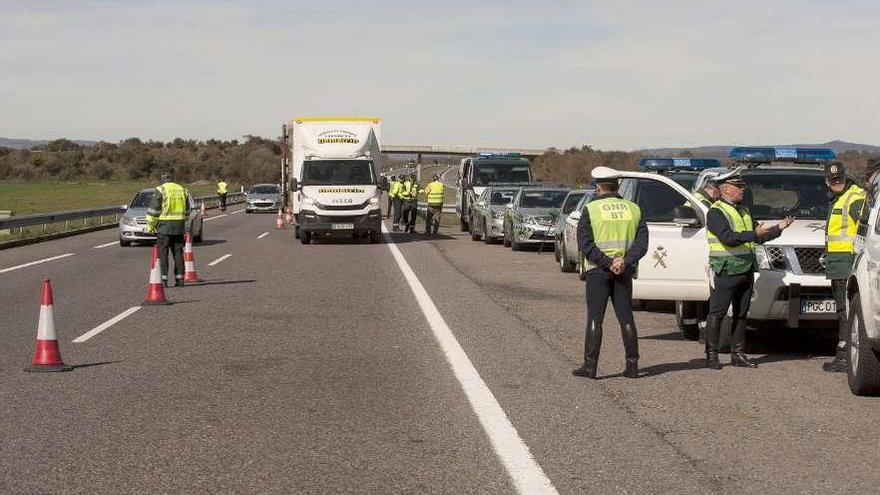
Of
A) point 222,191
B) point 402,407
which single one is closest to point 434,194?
point 402,407

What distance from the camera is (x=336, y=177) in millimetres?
28812

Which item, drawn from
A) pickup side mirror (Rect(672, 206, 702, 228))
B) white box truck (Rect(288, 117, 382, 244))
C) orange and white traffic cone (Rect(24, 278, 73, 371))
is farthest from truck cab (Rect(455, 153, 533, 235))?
orange and white traffic cone (Rect(24, 278, 73, 371))

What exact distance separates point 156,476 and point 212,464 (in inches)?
14.0

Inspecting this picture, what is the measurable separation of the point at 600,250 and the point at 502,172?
85.2 feet

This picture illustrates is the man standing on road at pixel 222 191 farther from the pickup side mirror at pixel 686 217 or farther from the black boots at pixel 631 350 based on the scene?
the black boots at pixel 631 350

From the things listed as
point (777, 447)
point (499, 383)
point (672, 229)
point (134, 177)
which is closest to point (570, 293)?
point (672, 229)

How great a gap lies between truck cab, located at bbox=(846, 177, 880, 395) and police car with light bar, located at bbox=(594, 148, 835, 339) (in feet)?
5.25

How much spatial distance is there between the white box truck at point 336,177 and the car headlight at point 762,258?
17.7 meters

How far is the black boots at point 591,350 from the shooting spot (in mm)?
9195

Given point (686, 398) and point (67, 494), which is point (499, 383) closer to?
point (686, 398)

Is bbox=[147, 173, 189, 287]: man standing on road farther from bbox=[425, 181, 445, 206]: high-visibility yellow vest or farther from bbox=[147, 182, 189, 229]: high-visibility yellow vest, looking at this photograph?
bbox=[425, 181, 445, 206]: high-visibility yellow vest

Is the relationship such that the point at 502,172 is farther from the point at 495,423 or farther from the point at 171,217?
the point at 495,423

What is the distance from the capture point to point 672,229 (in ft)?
38.0

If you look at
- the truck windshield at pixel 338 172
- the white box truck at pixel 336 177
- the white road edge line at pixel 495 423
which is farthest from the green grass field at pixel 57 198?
the white road edge line at pixel 495 423
